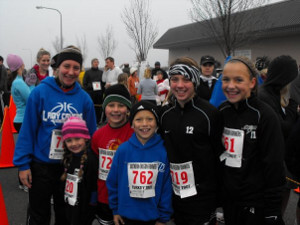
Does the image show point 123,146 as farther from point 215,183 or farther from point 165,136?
point 215,183

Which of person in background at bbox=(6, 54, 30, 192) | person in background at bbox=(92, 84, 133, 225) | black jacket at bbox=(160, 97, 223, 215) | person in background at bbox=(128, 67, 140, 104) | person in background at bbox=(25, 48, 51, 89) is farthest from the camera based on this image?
person in background at bbox=(128, 67, 140, 104)

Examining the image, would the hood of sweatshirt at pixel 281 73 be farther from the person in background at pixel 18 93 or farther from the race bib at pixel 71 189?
the person in background at pixel 18 93

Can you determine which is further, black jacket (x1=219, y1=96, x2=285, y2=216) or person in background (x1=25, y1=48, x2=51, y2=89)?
person in background (x1=25, y1=48, x2=51, y2=89)

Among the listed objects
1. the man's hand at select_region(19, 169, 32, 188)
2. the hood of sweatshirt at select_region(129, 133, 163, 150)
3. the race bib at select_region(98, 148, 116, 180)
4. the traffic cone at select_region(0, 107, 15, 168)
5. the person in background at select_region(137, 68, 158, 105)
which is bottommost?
the traffic cone at select_region(0, 107, 15, 168)

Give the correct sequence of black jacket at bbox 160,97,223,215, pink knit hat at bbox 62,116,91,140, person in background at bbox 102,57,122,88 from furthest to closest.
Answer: person in background at bbox 102,57,122,88
pink knit hat at bbox 62,116,91,140
black jacket at bbox 160,97,223,215

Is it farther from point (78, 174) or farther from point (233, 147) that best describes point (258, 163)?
point (78, 174)

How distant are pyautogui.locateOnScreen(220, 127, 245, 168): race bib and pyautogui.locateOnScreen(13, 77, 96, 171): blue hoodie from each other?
1.43m

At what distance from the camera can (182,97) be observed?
2162 mm

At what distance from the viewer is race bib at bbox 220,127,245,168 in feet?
6.64

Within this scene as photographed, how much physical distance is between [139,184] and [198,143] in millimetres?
581

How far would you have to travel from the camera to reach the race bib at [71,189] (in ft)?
7.67

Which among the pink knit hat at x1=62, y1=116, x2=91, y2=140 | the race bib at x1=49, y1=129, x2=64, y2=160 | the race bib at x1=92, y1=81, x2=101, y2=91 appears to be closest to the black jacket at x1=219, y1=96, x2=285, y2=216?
the pink knit hat at x1=62, y1=116, x2=91, y2=140

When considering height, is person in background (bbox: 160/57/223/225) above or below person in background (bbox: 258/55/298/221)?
below

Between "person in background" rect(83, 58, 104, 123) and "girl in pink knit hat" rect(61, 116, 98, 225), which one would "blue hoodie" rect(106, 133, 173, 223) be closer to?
"girl in pink knit hat" rect(61, 116, 98, 225)
